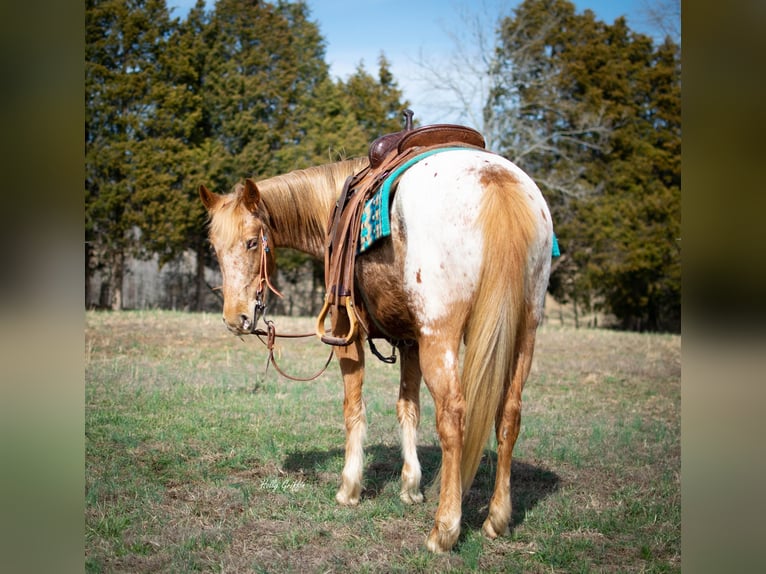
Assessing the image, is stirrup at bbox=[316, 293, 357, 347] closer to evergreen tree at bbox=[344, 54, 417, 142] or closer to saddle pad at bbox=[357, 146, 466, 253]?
saddle pad at bbox=[357, 146, 466, 253]

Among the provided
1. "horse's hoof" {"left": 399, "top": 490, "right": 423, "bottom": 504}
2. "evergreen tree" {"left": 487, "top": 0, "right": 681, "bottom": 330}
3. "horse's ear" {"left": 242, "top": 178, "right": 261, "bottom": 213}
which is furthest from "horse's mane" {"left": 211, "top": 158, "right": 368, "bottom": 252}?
"evergreen tree" {"left": 487, "top": 0, "right": 681, "bottom": 330}

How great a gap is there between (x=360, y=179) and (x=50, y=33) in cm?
245

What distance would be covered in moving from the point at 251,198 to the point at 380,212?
1.03 m

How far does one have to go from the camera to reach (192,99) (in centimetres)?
1736

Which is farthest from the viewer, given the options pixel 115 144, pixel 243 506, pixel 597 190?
pixel 597 190

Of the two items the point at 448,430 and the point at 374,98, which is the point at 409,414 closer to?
the point at 448,430

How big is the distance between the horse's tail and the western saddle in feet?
2.48

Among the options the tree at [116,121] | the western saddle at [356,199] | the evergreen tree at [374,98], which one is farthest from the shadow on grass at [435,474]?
the evergreen tree at [374,98]

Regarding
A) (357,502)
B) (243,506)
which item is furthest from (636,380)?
(243,506)

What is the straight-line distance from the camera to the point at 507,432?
3.14 m

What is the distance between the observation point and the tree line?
16.2 meters

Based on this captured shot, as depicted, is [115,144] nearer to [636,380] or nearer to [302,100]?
[302,100]

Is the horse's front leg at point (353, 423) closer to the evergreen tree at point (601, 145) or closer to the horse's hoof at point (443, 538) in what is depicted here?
the horse's hoof at point (443, 538)

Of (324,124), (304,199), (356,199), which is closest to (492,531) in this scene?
(356,199)
